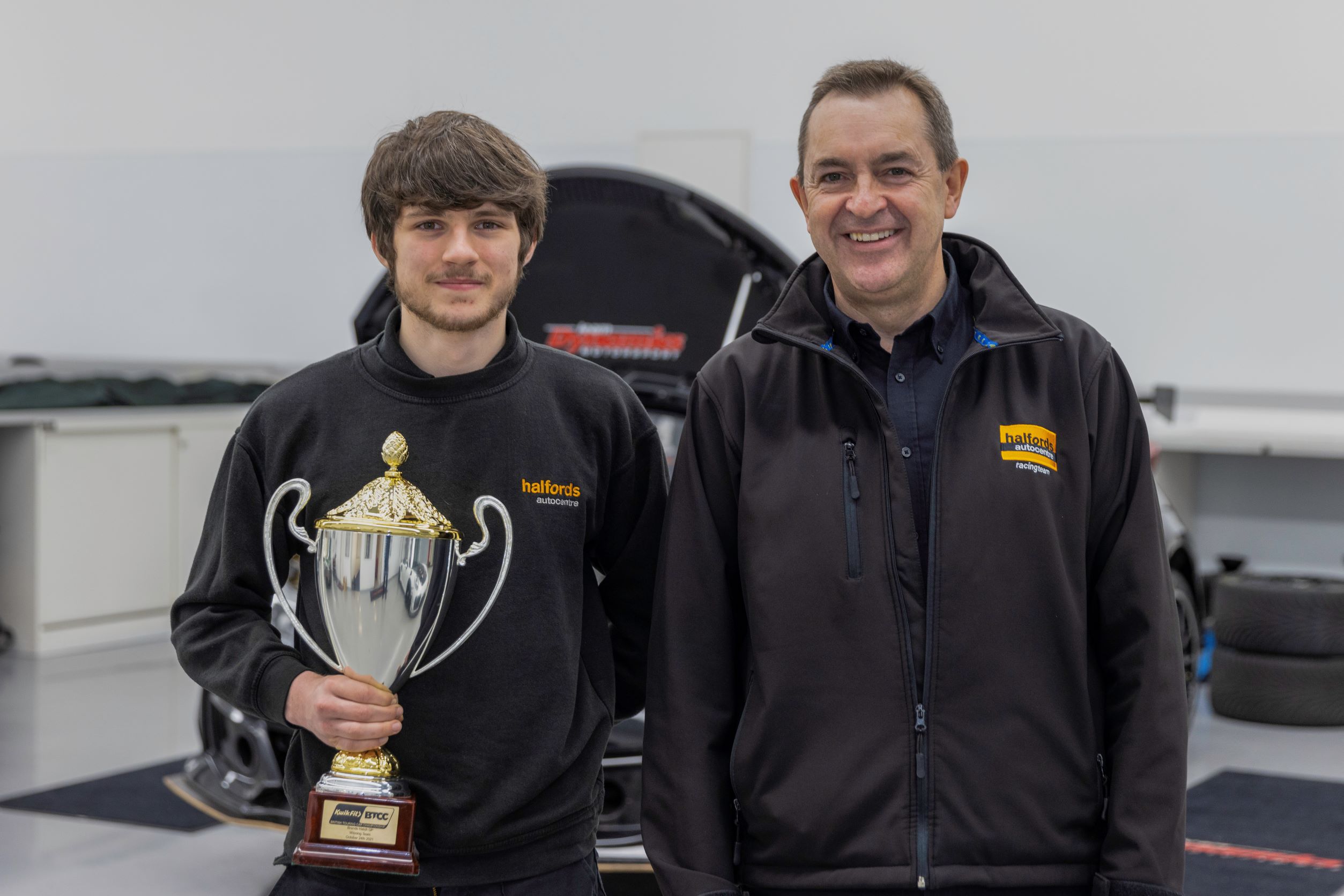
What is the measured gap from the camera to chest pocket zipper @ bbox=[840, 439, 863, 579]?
161 cm

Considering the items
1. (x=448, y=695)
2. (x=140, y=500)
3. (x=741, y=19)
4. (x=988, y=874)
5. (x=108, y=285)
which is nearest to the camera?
(x=988, y=874)

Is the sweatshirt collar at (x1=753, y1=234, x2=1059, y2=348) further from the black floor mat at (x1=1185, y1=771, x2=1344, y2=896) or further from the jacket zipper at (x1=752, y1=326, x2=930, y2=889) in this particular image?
the black floor mat at (x1=1185, y1=771, x2=1344, y2=896)

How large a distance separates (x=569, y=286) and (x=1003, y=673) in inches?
88.4

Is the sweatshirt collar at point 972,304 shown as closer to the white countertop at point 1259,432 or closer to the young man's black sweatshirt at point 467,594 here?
the young man's black sweatshirt at point 467,594

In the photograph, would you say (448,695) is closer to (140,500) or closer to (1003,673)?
(1003,673)

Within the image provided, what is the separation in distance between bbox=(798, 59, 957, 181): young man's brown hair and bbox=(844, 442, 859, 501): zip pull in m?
0.34

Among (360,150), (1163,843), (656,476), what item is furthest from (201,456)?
(1163,843)

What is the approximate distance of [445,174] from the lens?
1659 mm

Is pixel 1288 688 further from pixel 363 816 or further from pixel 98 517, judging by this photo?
pixel 98 517

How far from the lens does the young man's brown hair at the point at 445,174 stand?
1.66 m

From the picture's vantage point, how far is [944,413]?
5.36ft

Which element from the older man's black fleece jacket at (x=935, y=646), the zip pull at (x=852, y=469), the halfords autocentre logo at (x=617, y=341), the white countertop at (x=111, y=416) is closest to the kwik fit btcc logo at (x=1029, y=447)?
the older man's black fleece jacket at (x=935, y=646)

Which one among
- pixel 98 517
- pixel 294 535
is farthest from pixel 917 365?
pixel 98 517

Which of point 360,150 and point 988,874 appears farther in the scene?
point 360,150
